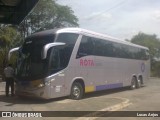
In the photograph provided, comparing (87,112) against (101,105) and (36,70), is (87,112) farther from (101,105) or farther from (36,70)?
(36,70)

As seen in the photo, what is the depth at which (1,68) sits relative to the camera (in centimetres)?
3750

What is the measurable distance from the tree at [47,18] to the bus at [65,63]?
2180cm

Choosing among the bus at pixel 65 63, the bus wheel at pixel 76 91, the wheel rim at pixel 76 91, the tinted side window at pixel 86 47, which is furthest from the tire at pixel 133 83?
the wheel rim at pixel 76 91

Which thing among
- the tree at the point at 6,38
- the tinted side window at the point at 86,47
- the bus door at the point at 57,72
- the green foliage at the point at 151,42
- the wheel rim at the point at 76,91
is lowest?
the wheel rim at the point at 76,91

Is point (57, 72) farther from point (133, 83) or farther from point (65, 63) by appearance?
point (133, 83)

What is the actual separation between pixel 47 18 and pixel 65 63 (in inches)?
1073

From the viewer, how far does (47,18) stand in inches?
1670

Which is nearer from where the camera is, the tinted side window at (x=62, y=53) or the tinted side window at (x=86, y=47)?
the tinted side window at (x=62, y=53)

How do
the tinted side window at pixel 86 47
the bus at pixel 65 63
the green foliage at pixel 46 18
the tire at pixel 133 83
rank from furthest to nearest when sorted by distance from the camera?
the green foliage at pixel 46 18 → the tire at pixel 133 83 → the tinted side window at pixel 86 47 → the bus at pixel 65 63

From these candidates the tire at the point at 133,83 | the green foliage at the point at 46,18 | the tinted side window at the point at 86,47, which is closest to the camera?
the tinted side window at the point at 86,47

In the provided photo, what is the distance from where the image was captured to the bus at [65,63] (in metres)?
14.9

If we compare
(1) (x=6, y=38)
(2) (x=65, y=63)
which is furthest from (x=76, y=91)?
(1) (x=6, y=38)

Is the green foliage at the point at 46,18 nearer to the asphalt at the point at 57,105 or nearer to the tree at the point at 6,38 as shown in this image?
the tree at the point at 6,38

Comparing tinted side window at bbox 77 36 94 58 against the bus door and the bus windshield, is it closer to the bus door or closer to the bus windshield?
the bus door
